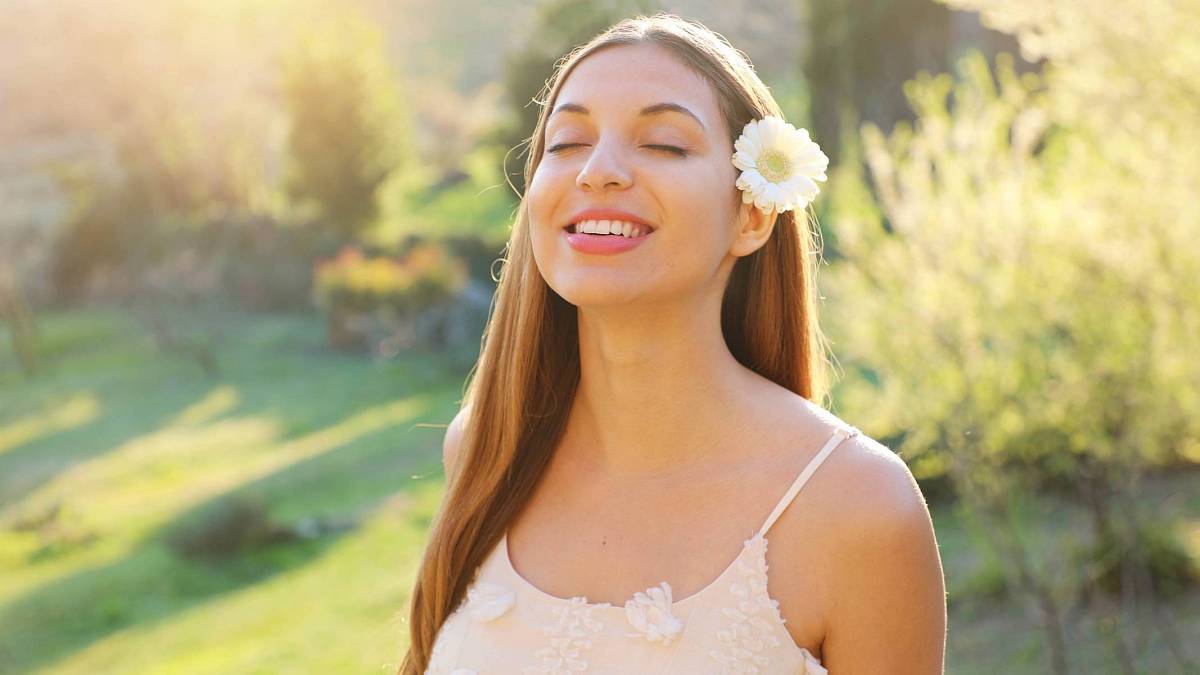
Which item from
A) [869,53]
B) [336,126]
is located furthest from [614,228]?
[336,126]

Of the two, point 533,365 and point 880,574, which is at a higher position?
point 533,365

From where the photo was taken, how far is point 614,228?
179cm

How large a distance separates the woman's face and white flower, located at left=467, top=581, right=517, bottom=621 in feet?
1.53

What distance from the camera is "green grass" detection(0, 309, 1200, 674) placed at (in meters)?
6.84

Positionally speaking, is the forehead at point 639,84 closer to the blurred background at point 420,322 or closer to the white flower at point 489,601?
the white flower at point 489,601

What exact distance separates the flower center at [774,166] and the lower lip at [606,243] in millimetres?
212

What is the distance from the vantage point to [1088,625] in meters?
6.14

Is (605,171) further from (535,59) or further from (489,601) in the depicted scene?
(535,59)

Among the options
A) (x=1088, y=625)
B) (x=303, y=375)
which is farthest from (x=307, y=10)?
(x=1088, y=625)

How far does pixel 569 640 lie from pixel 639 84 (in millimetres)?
812

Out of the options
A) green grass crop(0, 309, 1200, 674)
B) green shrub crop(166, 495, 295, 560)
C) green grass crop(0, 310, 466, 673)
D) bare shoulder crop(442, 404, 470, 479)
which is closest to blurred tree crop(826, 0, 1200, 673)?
green grass crop(0, 309, 1200, 674)

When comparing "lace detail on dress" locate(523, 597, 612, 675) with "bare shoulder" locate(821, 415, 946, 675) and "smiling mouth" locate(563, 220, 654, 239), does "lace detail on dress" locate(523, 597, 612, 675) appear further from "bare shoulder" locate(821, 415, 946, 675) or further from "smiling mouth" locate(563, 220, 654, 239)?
"smiling mouth" locate(563, 220, 654, 239)

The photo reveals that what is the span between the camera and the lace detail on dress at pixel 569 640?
5.91 ft

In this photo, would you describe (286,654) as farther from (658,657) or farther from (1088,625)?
A: (658,657)
